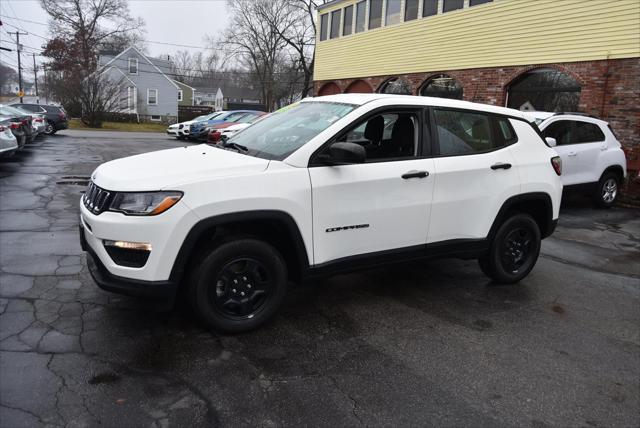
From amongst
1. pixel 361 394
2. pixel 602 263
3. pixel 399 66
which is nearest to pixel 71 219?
pixel 361 394

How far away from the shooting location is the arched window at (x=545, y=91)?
1378 centimetres

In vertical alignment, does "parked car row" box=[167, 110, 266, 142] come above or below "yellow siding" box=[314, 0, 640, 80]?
below

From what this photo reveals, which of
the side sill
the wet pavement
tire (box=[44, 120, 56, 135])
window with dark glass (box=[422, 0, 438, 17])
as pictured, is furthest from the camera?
tire (box=[44, 120, 56, 135])

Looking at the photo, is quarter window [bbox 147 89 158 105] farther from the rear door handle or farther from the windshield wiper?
the rear door handle

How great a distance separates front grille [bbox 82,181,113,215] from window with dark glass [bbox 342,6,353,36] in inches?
802

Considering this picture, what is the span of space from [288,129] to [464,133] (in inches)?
66.0

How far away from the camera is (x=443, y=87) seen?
1781 cm

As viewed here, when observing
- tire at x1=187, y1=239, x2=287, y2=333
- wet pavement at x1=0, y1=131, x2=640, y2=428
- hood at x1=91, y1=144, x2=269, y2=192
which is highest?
hood at x1=91, y1=144, x2=269, y2=192

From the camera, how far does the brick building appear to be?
12.2m

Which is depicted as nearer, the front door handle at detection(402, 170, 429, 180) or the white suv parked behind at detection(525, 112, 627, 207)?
the front door handle at detection(402, 170, 429, 180)

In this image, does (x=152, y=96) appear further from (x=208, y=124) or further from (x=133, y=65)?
(x=208, y=124)

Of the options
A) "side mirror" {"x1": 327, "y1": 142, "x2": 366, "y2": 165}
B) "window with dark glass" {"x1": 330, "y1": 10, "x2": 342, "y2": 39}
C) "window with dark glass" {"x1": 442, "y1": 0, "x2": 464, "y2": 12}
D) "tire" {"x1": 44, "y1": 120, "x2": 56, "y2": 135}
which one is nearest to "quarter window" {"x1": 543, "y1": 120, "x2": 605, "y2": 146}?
"side mirror" {"x1": 327, "y1": 142, "x2": 366, "y2": 165}

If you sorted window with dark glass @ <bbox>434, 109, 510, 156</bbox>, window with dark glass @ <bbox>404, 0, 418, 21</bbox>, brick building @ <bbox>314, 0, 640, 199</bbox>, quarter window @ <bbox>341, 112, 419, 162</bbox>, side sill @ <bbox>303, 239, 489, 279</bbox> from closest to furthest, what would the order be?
1. side sill @ <bbox>303, 239, 489, 279</bbox>
2. quarter window @ <bbox>341, 112, 419, 162</bbox>
3. window with dark glass @ <bbox>434, 109, 510, 156</bbox>
4. brick building @ <bbox>314, 0, 640, 199</bbox>
5. window with dark glass @ <bbox>404, 0, 418, 21</bbox>

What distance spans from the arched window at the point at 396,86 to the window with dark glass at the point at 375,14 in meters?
2.41
